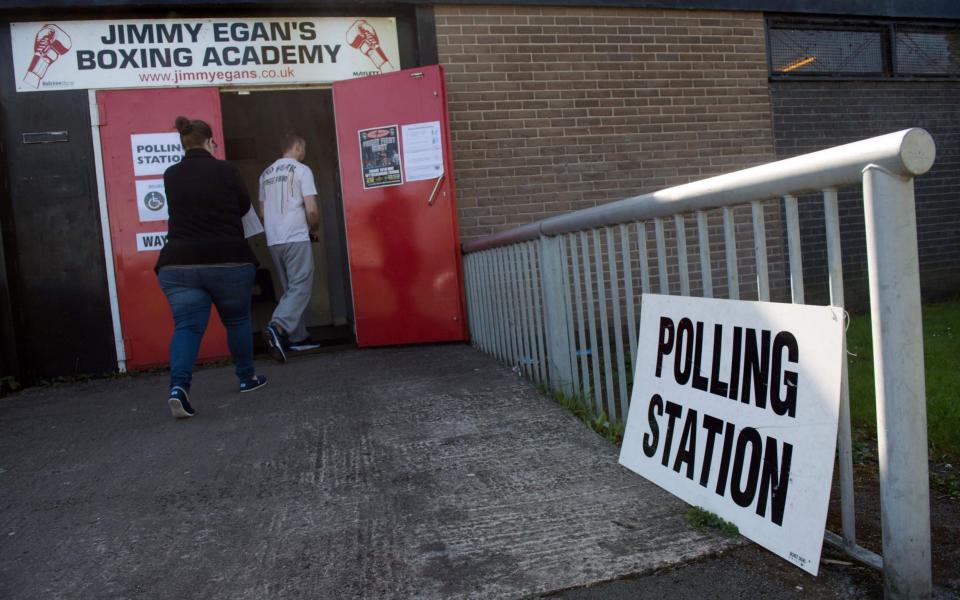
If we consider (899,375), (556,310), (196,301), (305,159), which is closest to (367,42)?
(196,301)

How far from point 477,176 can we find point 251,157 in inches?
175

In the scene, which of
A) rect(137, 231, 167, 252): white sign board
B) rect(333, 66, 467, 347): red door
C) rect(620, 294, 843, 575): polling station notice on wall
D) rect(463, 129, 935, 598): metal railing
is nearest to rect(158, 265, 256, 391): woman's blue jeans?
rect(333, 66, 467, 347): red door

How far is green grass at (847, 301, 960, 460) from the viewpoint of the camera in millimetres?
3596

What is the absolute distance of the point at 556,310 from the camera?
405cm

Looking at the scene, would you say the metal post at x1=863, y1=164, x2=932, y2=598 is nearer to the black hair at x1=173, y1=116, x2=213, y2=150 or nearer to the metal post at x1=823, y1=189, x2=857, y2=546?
the metal post at x1=823, y1=189, x2=857, y2=546

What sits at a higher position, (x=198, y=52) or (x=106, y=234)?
(x=198, y=52)

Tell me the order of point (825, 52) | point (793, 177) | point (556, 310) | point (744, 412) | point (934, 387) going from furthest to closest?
point (825, 52) → point (934, 387) → point (556, 310) → point (744, 412) → point (793, 177)

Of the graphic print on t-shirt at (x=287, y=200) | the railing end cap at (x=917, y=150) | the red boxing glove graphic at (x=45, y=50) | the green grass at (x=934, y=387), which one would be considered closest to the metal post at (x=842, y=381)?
the railing end cap at (x=917, y=150)

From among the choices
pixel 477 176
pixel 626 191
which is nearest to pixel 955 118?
pixel 626 191

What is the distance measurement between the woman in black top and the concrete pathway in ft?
1.41

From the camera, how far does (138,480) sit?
10.9 ft

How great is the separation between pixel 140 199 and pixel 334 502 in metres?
4.54

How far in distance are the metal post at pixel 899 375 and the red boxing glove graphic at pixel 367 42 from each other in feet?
18.4

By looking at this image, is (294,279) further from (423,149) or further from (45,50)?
(45,50)
